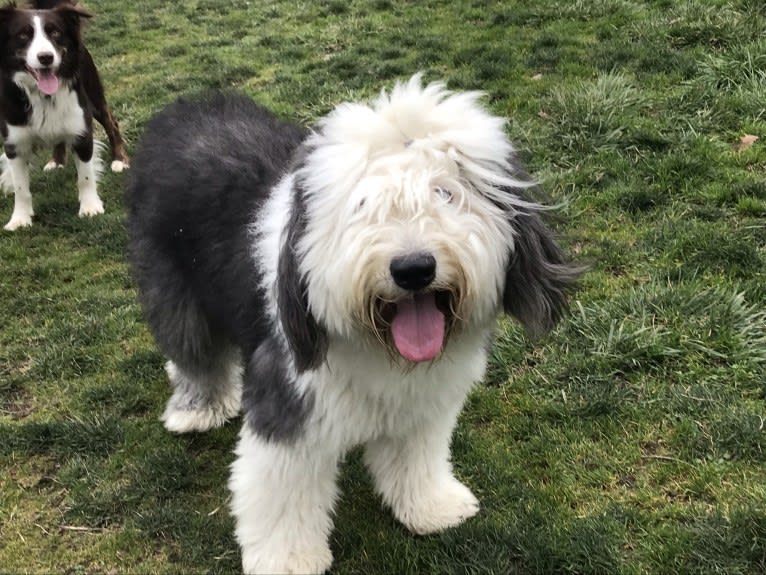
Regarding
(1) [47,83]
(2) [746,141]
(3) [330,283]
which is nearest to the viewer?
(3) [330,283]

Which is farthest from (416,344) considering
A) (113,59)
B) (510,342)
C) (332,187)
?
(113,59)

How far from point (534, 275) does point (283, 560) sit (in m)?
1.52

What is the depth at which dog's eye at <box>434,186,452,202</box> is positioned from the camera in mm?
2097

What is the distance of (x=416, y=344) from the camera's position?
2.15 m

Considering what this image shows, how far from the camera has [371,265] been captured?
201 cm

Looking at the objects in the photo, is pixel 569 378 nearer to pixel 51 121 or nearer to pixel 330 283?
pixel 330 283

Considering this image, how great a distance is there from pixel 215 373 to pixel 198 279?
685 millimetres

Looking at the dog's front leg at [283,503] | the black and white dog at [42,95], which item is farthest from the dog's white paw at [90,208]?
the dog's front leg at [283,503]

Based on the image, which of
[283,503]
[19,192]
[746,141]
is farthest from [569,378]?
[19,192]

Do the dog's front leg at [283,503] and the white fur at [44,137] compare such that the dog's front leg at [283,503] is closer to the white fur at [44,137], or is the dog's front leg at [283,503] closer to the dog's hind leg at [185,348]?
the dog's hind leg at [185,348]

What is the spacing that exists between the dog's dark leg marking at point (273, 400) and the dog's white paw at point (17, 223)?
13.3 feet

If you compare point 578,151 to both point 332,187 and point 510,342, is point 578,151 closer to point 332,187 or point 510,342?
point 510,342

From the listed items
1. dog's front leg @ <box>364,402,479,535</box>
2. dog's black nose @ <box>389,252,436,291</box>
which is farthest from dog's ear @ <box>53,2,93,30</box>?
dog's black nose @ <box>389,252,436,291</box>

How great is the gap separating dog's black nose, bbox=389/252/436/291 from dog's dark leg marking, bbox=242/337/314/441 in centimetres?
75
